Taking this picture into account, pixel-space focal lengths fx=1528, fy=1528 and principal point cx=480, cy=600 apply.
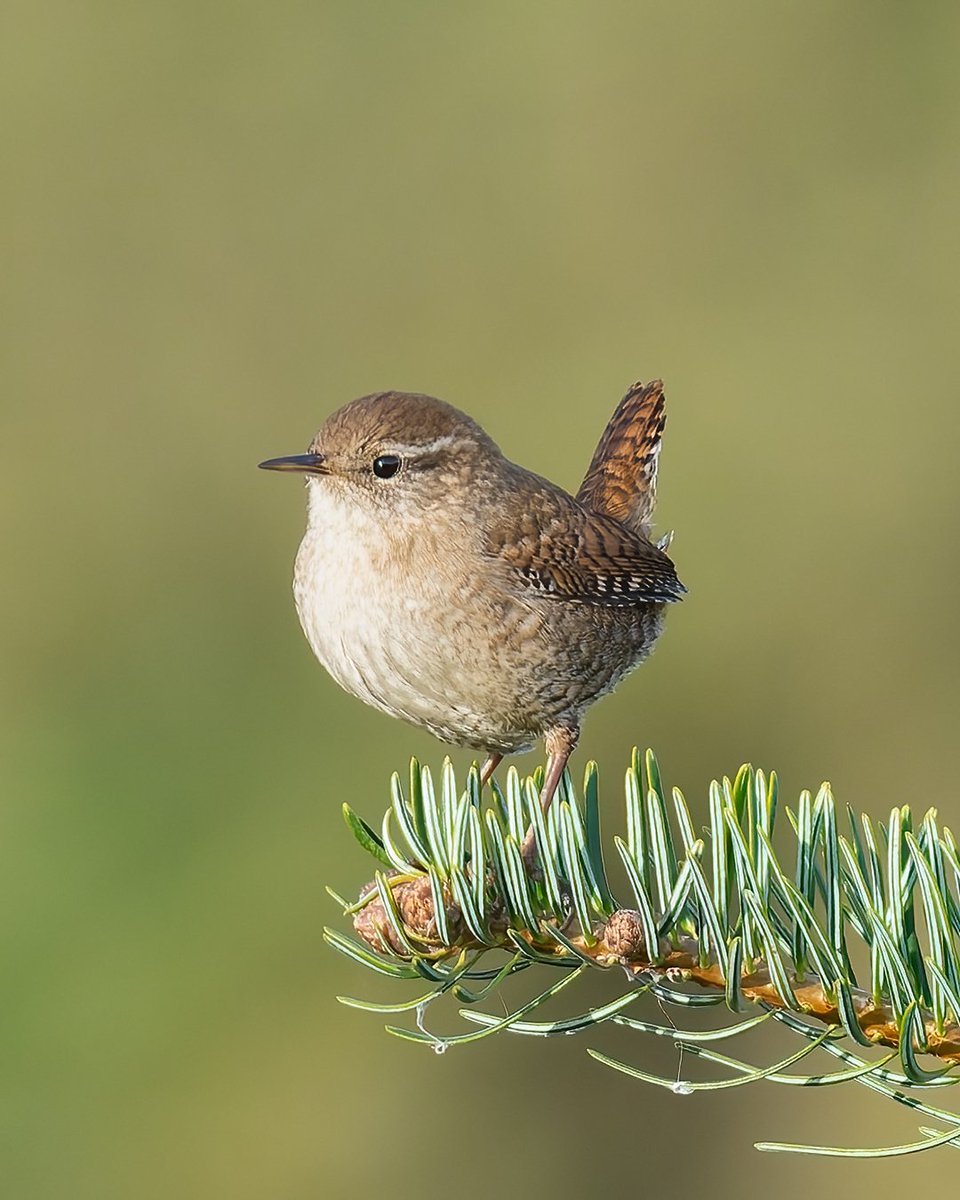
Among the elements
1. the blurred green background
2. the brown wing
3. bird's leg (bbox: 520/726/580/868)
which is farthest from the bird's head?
the blurred green background

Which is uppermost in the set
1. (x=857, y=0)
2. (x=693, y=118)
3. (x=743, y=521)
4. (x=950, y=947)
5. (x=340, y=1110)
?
(x=857, y=0)

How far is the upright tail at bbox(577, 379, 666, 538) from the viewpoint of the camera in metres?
3.97

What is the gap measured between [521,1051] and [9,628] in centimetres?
217

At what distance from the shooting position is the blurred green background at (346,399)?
425 cm

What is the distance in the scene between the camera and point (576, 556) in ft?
10.9

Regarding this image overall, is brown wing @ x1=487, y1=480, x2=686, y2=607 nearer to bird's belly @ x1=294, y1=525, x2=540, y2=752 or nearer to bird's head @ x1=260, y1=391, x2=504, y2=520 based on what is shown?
bird's head @ x1=260, y1=391, x2=504, y2=520

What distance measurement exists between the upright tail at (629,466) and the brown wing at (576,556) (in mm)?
351

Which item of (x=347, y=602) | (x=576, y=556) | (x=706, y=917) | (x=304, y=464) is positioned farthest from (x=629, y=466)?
(x=706, y=917)

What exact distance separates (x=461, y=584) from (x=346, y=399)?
7.28 feet

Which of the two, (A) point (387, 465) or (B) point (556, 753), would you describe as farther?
(A) point (387, 465)

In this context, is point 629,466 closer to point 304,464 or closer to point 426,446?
point 426,446

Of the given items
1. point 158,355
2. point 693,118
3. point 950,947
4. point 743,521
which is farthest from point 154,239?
point 950,947

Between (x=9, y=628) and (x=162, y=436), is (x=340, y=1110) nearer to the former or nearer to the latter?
(x=9, y=628)

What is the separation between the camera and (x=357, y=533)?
306 cm
